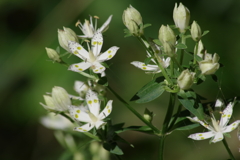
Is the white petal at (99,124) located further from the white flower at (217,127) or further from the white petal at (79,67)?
the white flower at (217,127)

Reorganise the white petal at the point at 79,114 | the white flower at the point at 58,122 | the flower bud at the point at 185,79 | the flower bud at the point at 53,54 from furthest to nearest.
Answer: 1. the white flower at the point at 58,122
2. the flower bud at the point at 53,54
3. the white petal at the point at 79,114
4. the flower bud at the point at 185,79

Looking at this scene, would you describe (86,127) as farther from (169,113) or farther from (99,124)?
(169,113)

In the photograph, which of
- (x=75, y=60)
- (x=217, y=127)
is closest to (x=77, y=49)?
(x=217, y=127)

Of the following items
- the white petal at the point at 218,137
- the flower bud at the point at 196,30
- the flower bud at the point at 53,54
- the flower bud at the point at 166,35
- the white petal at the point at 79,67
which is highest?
the flower bud at the point at 53,54

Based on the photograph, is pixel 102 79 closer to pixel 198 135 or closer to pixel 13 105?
pixel 198 135

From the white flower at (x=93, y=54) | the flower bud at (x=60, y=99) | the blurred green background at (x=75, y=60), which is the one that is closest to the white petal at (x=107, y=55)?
the white flower at (x=93, y=54)
